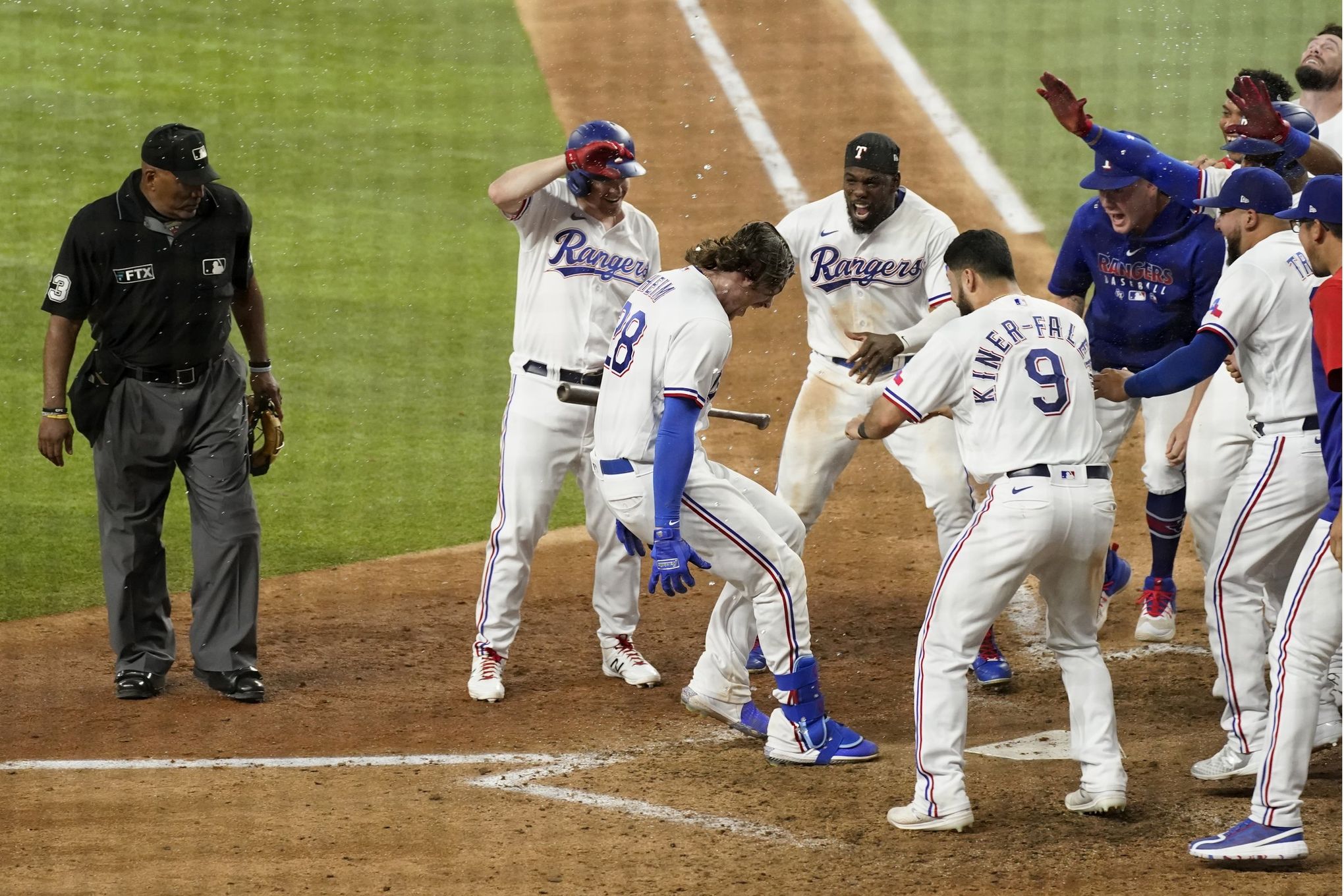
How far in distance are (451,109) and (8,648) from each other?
7.62 metres

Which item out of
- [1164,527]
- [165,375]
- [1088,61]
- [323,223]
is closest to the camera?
[165,375]

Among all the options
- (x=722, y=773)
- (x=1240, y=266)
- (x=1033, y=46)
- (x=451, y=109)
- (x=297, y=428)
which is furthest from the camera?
(x=1033, y=46)

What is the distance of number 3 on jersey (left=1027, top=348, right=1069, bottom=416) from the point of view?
409cm

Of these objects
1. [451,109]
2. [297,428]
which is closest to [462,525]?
[297,428]

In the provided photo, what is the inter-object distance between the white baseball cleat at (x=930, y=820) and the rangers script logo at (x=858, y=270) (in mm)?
1982

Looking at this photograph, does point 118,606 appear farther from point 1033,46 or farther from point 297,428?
point 1033,46

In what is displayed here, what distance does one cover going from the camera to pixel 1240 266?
4266 mm

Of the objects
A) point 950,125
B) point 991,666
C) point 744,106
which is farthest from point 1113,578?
point 744,106

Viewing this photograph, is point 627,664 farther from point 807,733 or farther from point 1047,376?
point 1047,376

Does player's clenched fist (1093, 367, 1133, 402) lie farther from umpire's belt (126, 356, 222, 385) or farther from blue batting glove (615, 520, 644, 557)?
umpire's belt (126, 356, 222, 385)

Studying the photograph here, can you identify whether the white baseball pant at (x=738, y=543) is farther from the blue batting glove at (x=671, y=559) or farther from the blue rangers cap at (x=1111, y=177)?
the blue rangers cap at (x=1111, y=177)

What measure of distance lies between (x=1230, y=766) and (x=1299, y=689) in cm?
68

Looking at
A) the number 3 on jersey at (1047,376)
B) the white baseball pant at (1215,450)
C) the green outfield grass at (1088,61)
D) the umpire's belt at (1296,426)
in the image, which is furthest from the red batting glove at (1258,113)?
the green outfield grass at (1088,61)

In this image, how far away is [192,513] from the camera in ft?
17.3
